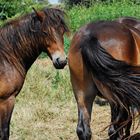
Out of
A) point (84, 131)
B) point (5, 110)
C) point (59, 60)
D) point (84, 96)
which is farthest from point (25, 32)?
point (84, 131)

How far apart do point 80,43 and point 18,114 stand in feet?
7.77

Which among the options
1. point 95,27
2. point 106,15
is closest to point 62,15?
point 95,27

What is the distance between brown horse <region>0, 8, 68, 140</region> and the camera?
4164 mm

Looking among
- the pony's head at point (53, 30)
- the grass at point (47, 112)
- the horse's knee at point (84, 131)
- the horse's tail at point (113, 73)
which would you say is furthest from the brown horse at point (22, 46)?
the grass at point (47, 112)

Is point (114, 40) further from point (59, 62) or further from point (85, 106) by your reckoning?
point (85, 106)

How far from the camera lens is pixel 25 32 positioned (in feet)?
14.1

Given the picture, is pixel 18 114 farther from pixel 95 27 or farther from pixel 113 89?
pixel 113 89

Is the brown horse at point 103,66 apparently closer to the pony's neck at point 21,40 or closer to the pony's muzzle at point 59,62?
the pony's muzzle at point 59,62

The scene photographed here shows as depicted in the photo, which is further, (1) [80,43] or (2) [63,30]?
(2) [63,30]

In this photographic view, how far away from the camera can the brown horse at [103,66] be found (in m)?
3.29

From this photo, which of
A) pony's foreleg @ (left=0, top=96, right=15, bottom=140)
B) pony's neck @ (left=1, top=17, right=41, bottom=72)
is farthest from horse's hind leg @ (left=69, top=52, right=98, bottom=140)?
pony's foreleg @ (left=0, top=96, right=15, bottom=140)

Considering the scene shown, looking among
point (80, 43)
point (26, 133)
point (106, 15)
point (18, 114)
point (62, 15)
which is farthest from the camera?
point (106, 15)

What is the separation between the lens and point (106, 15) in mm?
17656

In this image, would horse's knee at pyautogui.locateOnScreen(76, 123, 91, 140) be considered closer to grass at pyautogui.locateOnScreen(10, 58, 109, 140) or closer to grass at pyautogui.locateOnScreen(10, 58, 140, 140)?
grass at pyautogui.locateOnScreen(10, 58, 140, 140)
